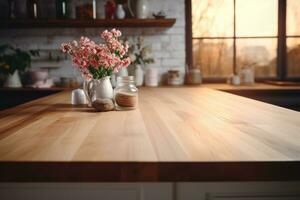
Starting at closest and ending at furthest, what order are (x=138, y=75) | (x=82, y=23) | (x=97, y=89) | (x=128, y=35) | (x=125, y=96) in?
1. (x=125, y=96)
2. (x=97, y=89)
3. (x=82, y=23)
4. (x=138, y=75)
5. (x=128, y=35)

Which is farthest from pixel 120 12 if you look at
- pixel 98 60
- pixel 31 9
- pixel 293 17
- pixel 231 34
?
pixel 98 60

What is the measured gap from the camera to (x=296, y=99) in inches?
128

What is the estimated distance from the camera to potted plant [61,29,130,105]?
5.80 ft

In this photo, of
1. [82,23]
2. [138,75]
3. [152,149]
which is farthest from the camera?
[138,75]

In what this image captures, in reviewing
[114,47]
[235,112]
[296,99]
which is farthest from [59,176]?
[296,99]

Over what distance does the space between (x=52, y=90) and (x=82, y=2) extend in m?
0.98

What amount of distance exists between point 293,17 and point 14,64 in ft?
9.15

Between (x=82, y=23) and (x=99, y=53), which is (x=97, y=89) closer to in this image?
(x=99, y=53)

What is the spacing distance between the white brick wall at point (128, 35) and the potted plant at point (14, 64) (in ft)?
0.62

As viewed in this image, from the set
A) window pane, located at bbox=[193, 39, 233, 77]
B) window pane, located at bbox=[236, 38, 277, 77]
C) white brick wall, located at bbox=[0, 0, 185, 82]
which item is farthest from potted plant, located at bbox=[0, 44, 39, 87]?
window pane, located at bbox=[236, 38, 277, 77]

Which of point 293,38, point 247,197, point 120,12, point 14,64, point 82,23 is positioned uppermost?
point 120,12

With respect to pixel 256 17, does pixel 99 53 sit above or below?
below

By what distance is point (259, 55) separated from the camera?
3979 mm

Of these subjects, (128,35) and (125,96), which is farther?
(128,35)
